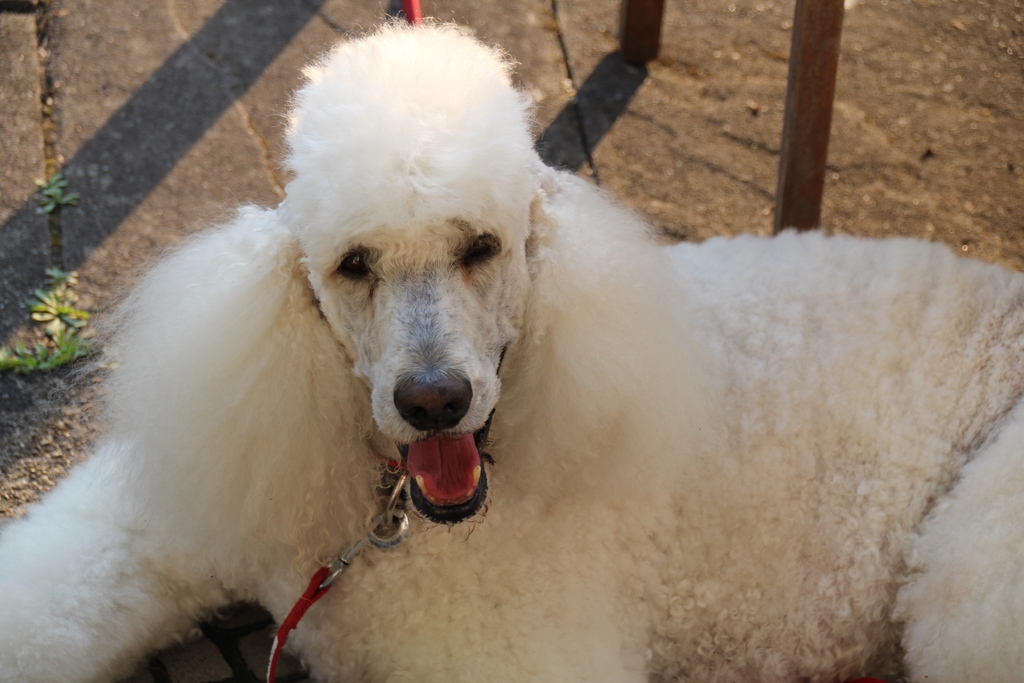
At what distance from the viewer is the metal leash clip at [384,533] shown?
66.2 inches

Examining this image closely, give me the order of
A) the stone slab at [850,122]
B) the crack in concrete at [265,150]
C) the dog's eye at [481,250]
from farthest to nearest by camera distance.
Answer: the stone slab at [850,122]
the crack in concrete at [265,150]
the dog's eye at [481,250]

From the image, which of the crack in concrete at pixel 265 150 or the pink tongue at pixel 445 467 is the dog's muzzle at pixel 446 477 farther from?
the crack in concrete at pixel 265 150

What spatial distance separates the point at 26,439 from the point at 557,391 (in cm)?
138

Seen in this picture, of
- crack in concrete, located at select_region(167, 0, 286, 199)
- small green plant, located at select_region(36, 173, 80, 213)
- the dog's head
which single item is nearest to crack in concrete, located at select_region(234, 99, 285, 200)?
crack in concrete, located at select_region(167, 0, 286, 199)

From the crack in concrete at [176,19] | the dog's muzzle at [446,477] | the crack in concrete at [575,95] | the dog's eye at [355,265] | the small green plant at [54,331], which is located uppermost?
the dog's eye at [355,265]

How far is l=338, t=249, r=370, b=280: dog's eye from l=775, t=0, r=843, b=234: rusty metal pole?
154 centimetres

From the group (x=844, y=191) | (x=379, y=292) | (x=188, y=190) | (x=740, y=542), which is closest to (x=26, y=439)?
(x=188, y=190)

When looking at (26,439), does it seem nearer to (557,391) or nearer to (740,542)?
(557,391)

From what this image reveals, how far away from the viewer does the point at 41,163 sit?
9.36 ft

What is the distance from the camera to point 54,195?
9.12 feet

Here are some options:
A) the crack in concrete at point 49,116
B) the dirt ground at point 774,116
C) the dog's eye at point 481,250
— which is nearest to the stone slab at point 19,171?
the crack in concrete at point 49,116

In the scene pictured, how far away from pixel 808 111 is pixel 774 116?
2.49ft

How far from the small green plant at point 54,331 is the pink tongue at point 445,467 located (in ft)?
4.26

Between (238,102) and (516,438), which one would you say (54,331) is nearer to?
(238,102)
